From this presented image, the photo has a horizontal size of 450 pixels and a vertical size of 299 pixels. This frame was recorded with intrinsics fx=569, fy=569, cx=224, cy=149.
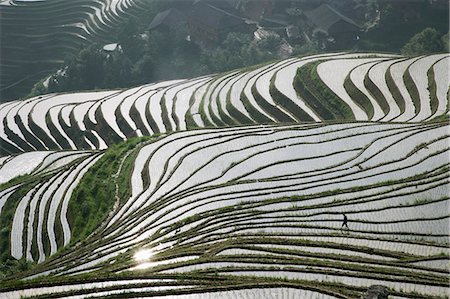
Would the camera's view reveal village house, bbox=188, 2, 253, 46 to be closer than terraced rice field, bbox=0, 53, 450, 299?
No

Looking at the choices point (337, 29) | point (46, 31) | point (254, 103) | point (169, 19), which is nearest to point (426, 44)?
point (337, 29)

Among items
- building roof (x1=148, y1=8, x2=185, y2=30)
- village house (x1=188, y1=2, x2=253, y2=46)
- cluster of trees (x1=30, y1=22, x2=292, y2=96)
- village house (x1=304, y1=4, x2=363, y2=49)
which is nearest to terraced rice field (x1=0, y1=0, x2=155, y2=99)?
cluster of trees (x1=30, y1=22, x2=292, y2=96)

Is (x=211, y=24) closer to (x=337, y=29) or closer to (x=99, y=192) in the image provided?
(x=337, y=29)

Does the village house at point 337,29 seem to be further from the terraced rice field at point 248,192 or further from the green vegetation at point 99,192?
the green vegetation at point 99,192

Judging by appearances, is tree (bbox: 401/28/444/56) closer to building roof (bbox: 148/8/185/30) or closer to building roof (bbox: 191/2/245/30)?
building roof (bbox: 191/2/245/30)

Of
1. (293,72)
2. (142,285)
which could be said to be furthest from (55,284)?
(293,72)

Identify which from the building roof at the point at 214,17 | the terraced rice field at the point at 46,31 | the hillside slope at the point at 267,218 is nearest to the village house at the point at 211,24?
the building roof at the point at 214,17
